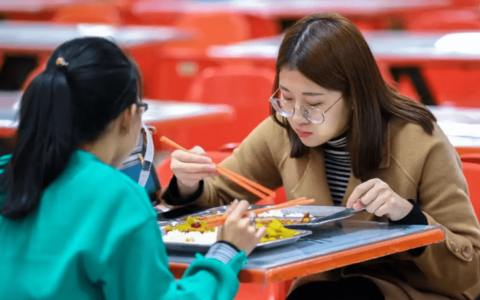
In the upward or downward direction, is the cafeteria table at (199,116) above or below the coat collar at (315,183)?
below

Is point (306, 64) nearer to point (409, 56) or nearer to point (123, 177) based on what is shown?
point (123, 177)

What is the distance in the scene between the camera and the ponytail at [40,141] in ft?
6.11

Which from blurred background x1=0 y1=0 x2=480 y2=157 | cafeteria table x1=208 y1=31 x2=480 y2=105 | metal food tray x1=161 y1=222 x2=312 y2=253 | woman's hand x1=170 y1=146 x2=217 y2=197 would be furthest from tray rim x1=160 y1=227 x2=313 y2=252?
cafeteria table x1=208 y1=31 x2=480 y2=105

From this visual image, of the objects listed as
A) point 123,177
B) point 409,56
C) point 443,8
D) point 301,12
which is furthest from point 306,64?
point 443,8

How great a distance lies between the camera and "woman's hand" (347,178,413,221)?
7.48ft

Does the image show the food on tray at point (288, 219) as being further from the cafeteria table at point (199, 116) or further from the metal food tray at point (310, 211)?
the cafeteria table at point (199, 116)

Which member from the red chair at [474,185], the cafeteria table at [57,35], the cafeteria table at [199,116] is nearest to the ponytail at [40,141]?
the red chair at [474,185]

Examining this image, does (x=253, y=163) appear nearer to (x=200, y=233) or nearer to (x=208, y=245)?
(x=200, y=233)

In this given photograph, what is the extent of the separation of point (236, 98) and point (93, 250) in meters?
3.09

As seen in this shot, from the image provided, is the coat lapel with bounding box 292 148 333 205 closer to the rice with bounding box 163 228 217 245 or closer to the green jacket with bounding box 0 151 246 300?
the rice with bounding box 163 228 217 245

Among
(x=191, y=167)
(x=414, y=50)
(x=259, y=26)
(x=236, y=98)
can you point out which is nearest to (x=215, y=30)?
(x=259, y=26)

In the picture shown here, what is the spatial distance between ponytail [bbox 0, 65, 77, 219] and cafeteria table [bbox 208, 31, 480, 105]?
3771mm

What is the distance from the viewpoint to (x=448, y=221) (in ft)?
8.05

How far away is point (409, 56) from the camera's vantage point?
5531 mm
